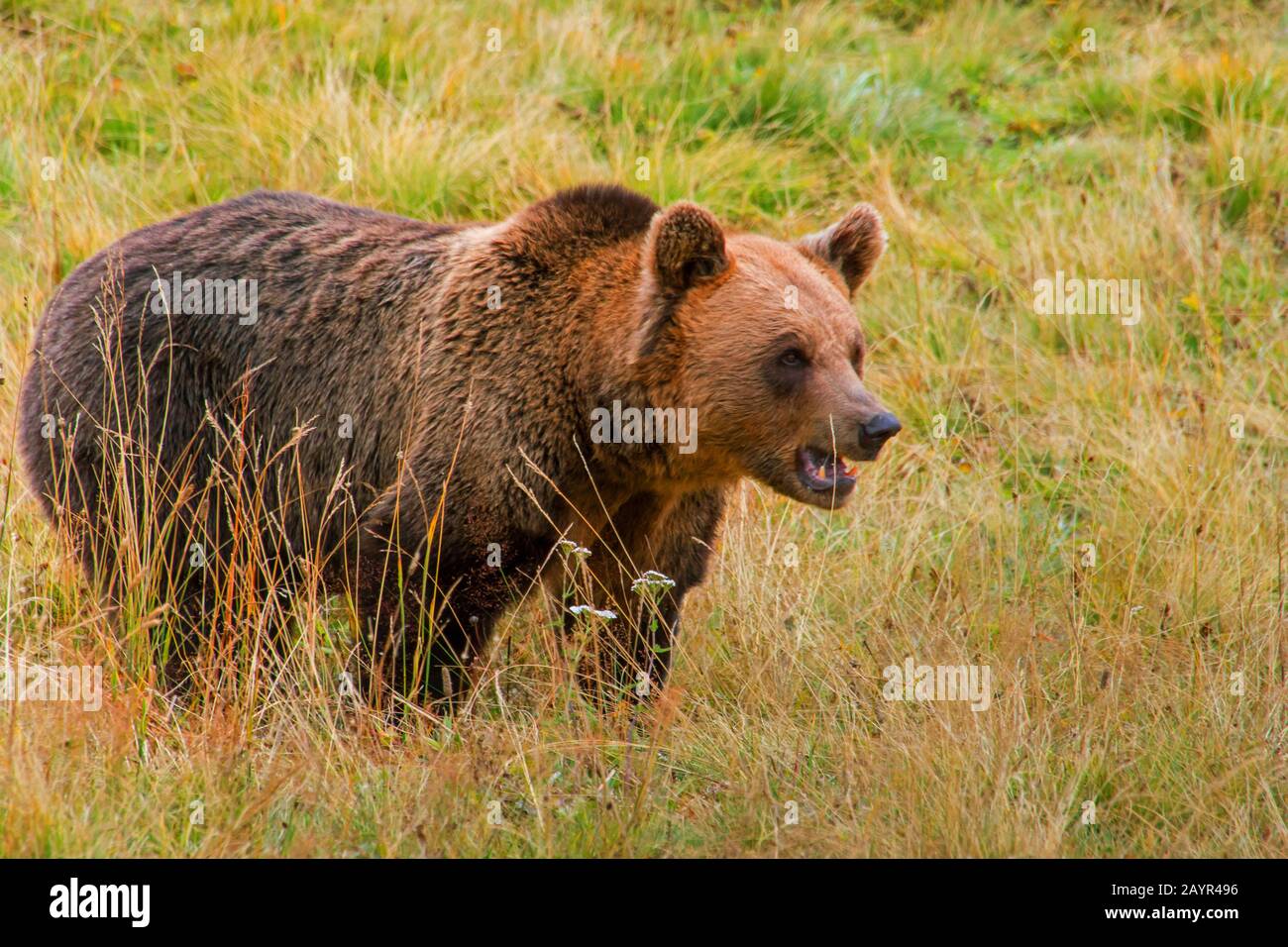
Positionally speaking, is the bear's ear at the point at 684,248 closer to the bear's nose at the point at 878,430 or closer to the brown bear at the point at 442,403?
the brown bear at the point at 442,403

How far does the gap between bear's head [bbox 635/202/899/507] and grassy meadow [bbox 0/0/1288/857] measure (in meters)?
0.68

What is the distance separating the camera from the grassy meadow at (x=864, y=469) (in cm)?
427

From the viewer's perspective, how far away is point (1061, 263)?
8.20 meters

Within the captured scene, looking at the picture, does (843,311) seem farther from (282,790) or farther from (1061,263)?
(1061,263)

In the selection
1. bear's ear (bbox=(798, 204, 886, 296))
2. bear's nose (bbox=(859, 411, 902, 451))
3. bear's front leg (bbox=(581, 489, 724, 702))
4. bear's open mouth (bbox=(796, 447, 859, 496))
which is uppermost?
bear's ear (bbox=(798, 204, 886, 296))

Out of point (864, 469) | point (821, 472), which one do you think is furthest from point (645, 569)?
point (864, 469)

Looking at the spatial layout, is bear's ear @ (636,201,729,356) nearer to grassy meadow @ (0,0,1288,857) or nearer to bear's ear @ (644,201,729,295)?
bear's ear @ (644,201,729,295)

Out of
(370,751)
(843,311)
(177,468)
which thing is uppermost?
(843,311)

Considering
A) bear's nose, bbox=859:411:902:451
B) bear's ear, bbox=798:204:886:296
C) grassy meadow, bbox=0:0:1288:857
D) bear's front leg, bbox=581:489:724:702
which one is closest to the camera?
grassy meadow, bbox=0:0:1288:857

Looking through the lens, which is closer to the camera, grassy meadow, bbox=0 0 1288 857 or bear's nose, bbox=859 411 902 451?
grassy meadow, bbox=0 0 1288 857

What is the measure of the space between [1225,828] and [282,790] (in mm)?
2753

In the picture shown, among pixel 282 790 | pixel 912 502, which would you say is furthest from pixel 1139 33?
pixel 282 790

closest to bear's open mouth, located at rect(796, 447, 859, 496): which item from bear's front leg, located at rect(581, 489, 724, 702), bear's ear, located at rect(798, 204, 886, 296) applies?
bear's front leg, located at rect(581, 489, 724, 702)

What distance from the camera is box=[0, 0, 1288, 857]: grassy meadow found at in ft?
14.0
